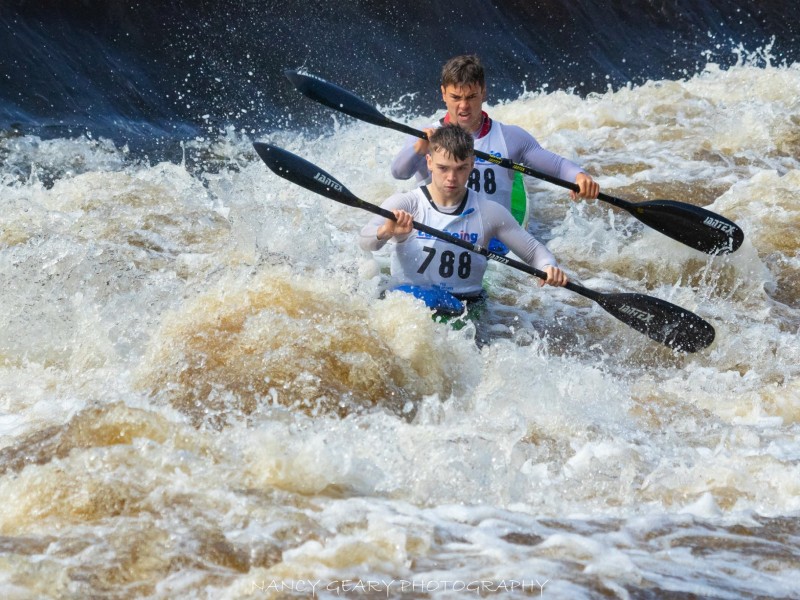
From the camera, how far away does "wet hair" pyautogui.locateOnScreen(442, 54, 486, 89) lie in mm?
5547

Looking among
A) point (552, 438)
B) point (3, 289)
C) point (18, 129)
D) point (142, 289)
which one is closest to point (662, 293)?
point (552, 438)

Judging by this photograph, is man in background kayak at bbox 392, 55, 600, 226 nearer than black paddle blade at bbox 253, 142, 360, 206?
No

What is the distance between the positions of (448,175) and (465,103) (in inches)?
37.0

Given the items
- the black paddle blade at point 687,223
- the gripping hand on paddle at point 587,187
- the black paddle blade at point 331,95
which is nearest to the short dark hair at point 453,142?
the gripping hand on paddle at point 587,187

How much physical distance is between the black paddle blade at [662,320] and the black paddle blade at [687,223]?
2.97 feet

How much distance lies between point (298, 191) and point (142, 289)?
2.36 m

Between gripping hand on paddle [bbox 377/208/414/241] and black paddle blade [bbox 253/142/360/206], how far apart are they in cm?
25

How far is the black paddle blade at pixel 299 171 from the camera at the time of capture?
201 inches

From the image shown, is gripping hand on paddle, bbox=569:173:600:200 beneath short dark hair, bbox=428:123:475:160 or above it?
above

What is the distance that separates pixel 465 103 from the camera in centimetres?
574

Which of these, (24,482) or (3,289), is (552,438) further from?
(3,289)

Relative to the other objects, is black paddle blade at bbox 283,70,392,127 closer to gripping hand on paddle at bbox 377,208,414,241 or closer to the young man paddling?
the young man paddling

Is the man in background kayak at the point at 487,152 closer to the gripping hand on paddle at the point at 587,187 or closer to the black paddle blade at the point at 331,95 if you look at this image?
the gripping hand on paddle at the point at 587,187

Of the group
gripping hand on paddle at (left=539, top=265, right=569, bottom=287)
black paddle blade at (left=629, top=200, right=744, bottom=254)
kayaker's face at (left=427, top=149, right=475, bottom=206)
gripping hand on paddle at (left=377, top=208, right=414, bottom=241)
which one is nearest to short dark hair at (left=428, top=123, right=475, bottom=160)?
kayaker's face at (left=427, top=149, right=475, bottom=206)
